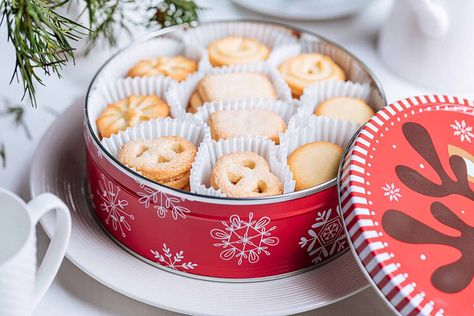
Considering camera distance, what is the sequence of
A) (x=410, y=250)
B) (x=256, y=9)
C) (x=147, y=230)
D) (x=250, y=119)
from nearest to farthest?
(x=410, y=250) → (x=147, y=230) → (x=250, y=119) → (x=256, y=9)

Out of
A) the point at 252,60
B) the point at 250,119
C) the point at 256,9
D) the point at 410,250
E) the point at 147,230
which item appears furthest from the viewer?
the point at 256,9

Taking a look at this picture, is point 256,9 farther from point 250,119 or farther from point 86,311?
point 86,311

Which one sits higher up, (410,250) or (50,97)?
(410,250)

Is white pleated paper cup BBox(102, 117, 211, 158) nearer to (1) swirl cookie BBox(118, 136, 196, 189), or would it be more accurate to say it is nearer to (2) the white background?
(1) swirl cookie BBox(118, 136, 196, 189)

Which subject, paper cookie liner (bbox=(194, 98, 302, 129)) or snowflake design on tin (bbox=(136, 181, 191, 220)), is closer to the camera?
snowflake design on tin (bbox=(136, 181, 191, 220))

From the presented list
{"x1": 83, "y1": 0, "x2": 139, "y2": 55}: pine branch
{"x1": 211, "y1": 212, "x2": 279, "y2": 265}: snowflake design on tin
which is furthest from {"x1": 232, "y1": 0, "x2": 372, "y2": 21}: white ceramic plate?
{"x1": 211, "y1": 212, "x2": 279, "y2": 265}: snowflake design on tin

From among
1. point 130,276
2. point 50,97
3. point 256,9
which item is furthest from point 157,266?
point 256,9
